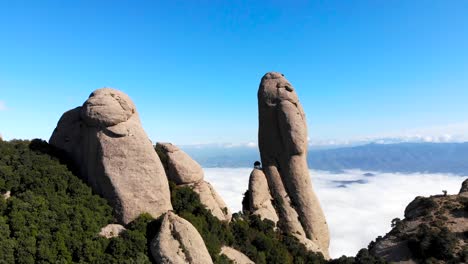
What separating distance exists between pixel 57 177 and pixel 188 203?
12.0 metres

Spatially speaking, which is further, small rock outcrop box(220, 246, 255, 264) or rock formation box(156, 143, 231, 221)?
rock formation box(156, 143, 231, 221)

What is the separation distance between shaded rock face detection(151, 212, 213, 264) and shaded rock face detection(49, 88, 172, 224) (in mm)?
4270

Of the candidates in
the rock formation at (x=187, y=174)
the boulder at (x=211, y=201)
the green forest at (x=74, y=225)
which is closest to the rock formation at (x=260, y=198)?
the green forest at (x=74, y=225)

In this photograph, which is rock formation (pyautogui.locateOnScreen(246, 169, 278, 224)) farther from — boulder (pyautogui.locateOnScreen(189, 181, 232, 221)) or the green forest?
boulder (pyautogui.locateOnScreen(189, 181, 232, 221))

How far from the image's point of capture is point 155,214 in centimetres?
2806

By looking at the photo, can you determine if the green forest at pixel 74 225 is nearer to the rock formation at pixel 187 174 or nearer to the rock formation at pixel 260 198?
the rock formation at pixel 187 174

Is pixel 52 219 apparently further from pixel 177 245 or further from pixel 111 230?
pixel 177 245

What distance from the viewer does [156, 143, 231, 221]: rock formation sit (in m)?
33.2

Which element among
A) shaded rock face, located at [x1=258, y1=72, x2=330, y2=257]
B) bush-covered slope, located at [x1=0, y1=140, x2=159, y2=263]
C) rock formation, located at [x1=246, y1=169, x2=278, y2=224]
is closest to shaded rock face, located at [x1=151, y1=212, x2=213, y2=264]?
bush-covered slope, located at [x1=0, y1=140, x2=159, y2=263]

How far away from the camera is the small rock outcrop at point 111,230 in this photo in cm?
2518

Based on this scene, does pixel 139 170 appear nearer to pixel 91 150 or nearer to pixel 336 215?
pixel 91 150

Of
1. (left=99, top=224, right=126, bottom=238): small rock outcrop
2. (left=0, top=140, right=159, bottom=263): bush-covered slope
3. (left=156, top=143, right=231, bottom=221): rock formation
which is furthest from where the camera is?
(left=156, top=143, right=231, bottom=221): rock formation

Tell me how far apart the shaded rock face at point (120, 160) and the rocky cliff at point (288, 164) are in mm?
14037

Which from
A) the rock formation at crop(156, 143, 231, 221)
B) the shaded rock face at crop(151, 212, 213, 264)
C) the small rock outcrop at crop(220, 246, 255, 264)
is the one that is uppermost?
the rock formation at crop(156, 143, 231, 221)
